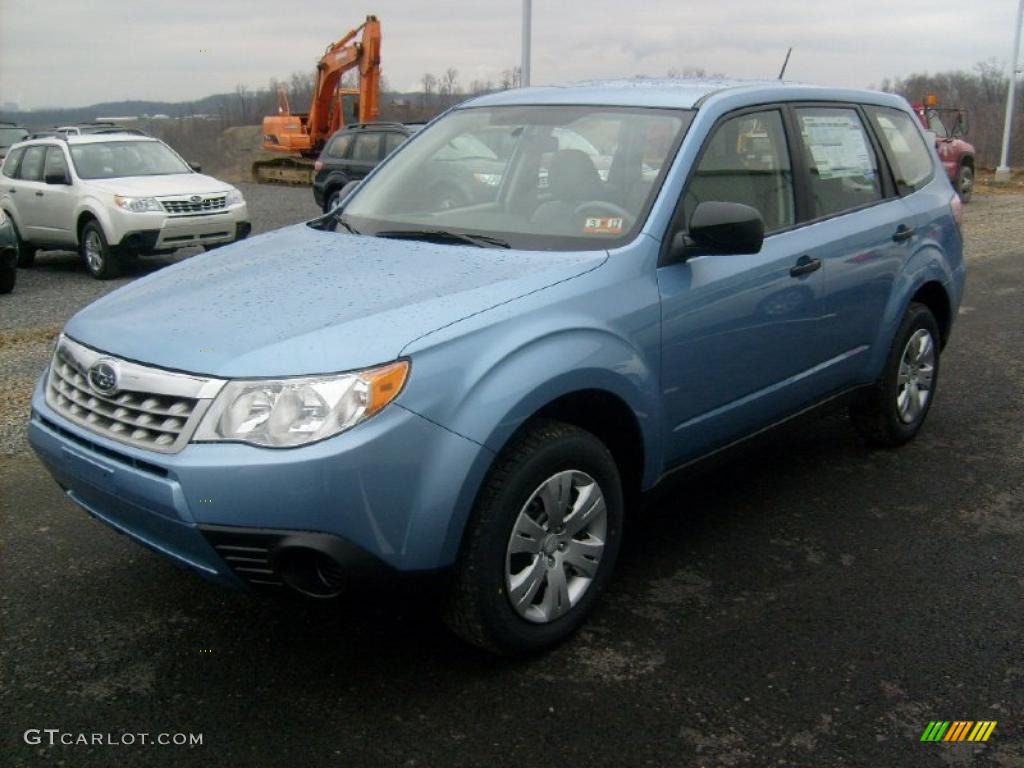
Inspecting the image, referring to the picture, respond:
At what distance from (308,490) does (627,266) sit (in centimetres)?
137

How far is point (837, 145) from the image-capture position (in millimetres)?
4602

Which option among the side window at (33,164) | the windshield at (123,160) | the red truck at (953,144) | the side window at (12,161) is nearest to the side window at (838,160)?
the windshield at (123,160)

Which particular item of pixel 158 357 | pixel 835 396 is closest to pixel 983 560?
pixel 835 396

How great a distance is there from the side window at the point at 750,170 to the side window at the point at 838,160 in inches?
7.7

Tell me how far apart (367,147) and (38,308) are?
8.59 metres

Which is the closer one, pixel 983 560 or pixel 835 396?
pixel 983 560

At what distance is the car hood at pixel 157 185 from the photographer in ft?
39.6

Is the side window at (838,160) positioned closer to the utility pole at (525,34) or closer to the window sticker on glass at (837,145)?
the window sticker on glass at (837,145)

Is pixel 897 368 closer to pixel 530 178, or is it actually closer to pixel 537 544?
pixel 530 178

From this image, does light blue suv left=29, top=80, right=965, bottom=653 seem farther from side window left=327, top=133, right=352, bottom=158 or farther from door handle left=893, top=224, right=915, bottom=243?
side window left=327, top=133, right=352, bottom=158

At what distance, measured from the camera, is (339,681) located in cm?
310

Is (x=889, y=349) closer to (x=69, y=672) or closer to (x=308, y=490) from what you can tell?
(x=308, y=490)

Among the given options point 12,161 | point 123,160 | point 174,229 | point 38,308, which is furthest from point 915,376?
point 12,161

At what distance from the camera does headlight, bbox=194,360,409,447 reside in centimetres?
265
